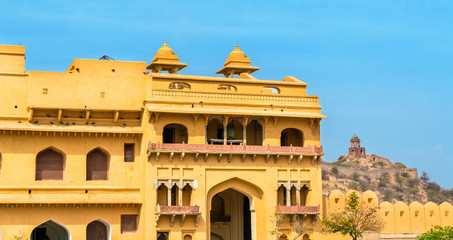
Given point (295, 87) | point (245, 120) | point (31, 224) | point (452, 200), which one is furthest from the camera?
point (452, 200)

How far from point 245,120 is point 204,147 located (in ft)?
8.00

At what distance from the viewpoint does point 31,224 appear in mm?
36000

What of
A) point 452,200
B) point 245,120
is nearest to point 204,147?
point 245,120

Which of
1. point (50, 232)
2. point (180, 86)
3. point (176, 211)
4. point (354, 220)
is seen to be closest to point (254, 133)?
point (180, 86)

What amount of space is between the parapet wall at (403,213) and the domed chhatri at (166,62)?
11.1m

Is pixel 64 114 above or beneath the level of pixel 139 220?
above

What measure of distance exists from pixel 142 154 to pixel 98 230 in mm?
4018

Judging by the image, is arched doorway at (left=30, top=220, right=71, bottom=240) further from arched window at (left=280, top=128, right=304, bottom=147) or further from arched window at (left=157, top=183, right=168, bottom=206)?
arched window at (left=280, top=128, right=304, bottom=147)

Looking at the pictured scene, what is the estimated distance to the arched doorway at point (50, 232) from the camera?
3869 centimetres

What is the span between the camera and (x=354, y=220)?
1533 inches

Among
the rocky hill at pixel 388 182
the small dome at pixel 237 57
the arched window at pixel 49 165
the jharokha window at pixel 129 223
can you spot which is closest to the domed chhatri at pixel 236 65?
the small dome at pixel 237 57

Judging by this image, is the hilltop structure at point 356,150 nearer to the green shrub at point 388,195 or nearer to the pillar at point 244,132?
the green shrub at point 388,195

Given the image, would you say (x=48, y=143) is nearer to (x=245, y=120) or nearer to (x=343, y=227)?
(x=245, y=120)

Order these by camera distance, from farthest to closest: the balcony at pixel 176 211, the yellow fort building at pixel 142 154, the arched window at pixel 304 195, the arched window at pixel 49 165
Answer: the arched window at pixel 304 195
the arched window at pixel 49 165
the yellow fort building at pixel 142 154
the balcony at pixel 176 211
